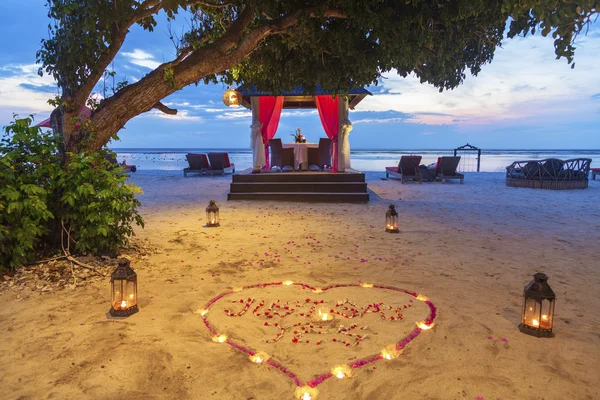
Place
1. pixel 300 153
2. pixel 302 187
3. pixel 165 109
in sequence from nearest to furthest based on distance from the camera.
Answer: pixel 165 109 → pixel 302 187 → pixel 300 153

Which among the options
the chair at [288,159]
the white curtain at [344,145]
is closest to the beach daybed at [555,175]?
the white curtain at [344,145]

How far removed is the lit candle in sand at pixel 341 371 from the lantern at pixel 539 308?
1332 mm

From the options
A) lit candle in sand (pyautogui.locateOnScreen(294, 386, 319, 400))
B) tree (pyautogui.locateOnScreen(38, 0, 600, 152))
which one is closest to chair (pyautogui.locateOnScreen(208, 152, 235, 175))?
tree (pyautogui.locateOnScreen(38, 0, 600, 152))

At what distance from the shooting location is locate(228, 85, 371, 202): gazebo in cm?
910

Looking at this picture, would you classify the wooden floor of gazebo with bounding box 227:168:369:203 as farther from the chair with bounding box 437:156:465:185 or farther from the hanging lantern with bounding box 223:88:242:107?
the chair with bounding box 437:156:465:185

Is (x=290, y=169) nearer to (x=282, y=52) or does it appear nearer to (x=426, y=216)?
(x=426, y=216)

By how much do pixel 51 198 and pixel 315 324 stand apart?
9.93ft

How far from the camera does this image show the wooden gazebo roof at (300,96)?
1004 cm

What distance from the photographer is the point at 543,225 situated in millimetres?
6238

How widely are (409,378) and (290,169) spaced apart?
9.65m

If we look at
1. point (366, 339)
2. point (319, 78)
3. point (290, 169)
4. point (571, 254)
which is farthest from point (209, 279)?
point (290, 169)

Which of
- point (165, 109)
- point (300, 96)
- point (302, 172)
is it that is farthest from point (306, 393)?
point (300, 96)

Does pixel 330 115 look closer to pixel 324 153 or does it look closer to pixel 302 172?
pixel 324 153

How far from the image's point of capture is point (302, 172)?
1056 centimetres
